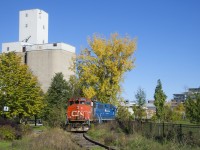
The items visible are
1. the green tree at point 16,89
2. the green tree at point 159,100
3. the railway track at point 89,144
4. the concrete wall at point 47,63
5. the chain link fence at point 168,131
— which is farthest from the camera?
the concrete wall at point 47,63

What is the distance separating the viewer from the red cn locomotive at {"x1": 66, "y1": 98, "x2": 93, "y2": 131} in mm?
37875

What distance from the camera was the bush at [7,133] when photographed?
23828mm

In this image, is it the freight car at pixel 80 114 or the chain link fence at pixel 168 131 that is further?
the freight car at pixel 80 114

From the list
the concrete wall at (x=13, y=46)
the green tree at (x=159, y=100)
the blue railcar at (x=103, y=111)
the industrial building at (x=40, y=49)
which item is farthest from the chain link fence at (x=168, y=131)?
the concrete wall at (x=13, y=46)

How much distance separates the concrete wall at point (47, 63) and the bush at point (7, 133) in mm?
93264

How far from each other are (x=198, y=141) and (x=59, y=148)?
7.23m

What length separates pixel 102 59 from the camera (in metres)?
49.8

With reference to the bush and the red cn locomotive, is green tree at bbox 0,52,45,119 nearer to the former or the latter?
the red cn locomotive

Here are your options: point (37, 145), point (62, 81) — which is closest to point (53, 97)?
point (62, 81)

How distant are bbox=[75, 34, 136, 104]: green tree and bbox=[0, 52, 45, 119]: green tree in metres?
7.95

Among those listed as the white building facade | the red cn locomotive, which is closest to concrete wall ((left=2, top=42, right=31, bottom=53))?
the white building facade

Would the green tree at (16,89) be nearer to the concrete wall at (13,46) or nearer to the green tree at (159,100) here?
the green tree at (159,100)

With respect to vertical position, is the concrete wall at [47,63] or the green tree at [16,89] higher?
the concrete wall at [47,63]

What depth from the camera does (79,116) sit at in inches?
1487
